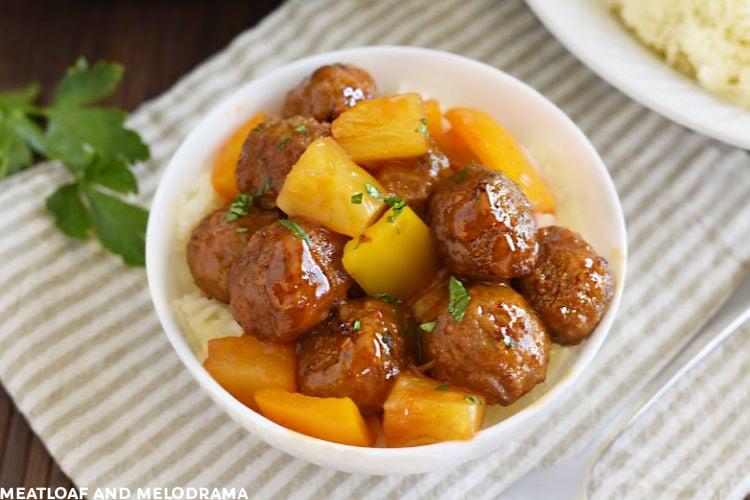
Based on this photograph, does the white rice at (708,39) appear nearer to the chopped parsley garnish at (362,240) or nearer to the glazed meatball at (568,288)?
the glazed meatball at (568,288)

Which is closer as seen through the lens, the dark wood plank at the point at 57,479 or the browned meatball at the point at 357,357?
the browned meatball at the point at 357,357

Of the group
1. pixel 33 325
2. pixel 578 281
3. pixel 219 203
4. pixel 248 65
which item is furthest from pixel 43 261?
pixel 578 281


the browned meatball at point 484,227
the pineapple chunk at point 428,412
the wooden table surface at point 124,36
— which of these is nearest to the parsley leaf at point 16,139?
the wooden table surface at point 124,36

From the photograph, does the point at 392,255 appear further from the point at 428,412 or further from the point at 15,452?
the point at 15,452

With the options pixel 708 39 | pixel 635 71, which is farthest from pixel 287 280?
pixel 708 39

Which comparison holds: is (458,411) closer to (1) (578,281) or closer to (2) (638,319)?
(1) (578,281)

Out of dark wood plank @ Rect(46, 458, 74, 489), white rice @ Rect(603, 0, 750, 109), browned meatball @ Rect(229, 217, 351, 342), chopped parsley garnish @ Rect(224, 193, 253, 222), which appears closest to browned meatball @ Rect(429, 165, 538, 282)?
browned meatball @ Rect(229, 217, 351, 342)
